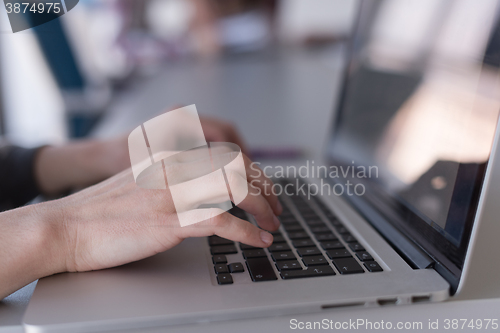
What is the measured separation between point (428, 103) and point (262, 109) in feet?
2.60

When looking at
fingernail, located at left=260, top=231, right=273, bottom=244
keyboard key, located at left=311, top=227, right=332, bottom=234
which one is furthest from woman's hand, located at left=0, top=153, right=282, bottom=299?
keyboard key, located at left=311, top=227, right=332, bottom=234

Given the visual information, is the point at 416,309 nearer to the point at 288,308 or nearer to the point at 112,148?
the point at 288,308

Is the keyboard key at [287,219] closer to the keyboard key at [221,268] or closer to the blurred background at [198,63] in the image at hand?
the keyboard key at [221,268]

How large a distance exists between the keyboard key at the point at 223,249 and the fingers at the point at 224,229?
42 mm

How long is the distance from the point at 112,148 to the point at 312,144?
0.46 m

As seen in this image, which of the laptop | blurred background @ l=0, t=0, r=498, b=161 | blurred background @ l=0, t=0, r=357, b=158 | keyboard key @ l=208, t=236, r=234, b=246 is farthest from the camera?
blurred background @ l=0, t=0, r=357, b=158

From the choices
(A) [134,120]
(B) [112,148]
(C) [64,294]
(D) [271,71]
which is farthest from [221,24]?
(C) [64,294]

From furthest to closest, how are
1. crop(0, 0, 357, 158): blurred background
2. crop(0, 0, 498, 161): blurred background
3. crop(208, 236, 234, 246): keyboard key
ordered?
crop(0, 0, 357, 158): blurred background
crop(0, 0, 498, 161): blurred background
crop(208, 236, 234, 246): keyboard key

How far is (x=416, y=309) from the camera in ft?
1.01

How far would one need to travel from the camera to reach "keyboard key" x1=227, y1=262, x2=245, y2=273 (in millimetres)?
343

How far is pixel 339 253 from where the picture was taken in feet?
1.24

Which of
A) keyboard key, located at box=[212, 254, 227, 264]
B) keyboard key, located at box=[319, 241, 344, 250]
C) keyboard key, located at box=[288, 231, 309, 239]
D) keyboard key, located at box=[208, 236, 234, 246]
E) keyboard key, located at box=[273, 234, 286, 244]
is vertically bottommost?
keyboard key, located at box=[288, 231, 309, 239]

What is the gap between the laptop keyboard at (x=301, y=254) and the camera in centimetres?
34

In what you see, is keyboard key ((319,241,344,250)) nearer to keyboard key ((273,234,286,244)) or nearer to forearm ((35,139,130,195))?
keyboard key ((273,234,286,244))
